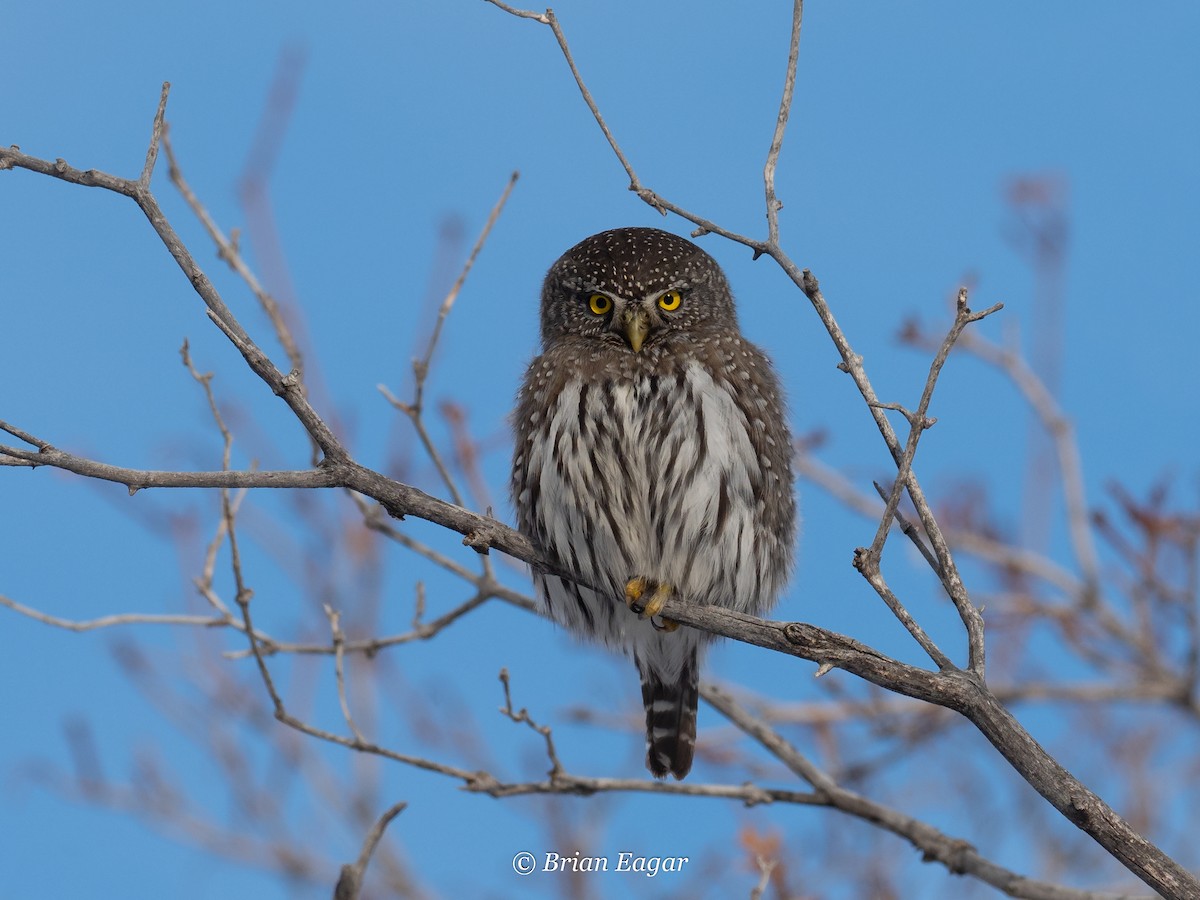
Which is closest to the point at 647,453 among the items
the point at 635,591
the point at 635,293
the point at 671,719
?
the point at 635,591

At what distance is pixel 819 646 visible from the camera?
383 cm

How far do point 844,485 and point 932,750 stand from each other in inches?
93.6

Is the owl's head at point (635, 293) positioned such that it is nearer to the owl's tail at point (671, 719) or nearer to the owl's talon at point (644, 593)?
the owl's talon at point (644, 593)

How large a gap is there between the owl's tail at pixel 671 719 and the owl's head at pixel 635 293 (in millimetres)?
1532

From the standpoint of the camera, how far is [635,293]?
17.9ft

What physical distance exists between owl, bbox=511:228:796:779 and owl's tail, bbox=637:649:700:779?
9.1 inches

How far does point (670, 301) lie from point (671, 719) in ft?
6.34

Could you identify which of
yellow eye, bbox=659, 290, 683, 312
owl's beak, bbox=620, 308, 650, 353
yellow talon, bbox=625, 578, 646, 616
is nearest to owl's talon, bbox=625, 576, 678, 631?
yellow talon, bbox=625, 578, 646, 616

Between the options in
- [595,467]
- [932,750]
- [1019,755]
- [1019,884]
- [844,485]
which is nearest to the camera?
[1019,755]

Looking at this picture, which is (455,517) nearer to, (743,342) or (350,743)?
(350,743)

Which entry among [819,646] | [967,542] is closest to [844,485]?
[967,542]

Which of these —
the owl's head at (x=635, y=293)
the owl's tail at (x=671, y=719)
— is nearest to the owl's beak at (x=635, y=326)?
the owl's head at (x=635, y=293)

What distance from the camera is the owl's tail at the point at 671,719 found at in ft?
19.1

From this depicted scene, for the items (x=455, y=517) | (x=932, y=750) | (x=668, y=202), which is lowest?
(x=455, y=517)
